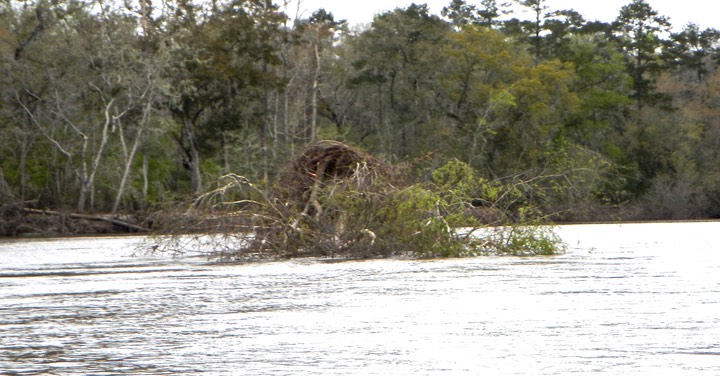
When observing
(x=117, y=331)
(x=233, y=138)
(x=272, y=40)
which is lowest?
(x=117, y=331)

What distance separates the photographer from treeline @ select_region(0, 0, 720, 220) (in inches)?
2296

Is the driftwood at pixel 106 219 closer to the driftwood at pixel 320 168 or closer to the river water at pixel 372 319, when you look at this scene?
the driftwood at pixel 320 168

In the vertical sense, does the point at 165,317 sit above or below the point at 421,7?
below

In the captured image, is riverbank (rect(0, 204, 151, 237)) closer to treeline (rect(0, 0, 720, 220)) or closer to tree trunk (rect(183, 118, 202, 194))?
treeline (rect(0, 0, 720, 220))

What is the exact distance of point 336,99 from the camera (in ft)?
253

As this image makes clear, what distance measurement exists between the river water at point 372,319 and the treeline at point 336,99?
32.5 meters

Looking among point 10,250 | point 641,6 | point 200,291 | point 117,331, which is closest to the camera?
point 117,331

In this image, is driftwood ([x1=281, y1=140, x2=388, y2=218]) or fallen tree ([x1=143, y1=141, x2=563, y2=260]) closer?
fallen tree ([x1=143, y1=141, x2=563, y2=260])

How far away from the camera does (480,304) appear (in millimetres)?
13578

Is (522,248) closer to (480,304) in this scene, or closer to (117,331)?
(480,304)

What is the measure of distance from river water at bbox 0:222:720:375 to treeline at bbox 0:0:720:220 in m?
32.5

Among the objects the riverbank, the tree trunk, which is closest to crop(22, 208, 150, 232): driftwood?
the riverbank

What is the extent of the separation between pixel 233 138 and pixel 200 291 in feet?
158

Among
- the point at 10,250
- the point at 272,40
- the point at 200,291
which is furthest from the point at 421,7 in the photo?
the point at 200,291
